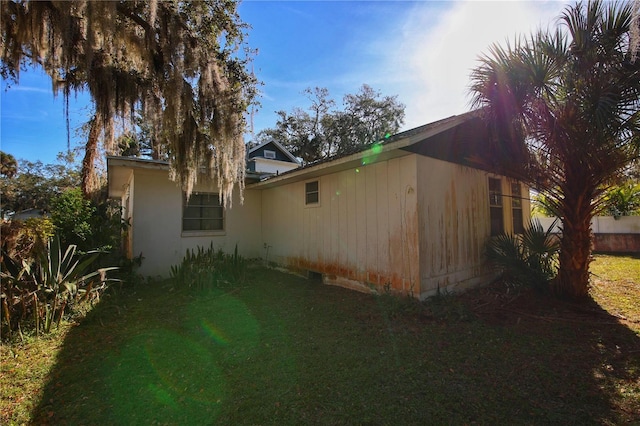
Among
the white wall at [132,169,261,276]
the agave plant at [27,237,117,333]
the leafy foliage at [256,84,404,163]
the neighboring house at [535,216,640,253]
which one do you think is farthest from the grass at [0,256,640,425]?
the leafy foliage at [256,84,404,163]

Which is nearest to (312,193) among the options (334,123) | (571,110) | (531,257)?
(531,257)

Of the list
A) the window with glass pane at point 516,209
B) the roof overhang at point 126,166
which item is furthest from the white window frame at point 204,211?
the window with glass pane at point 516,209

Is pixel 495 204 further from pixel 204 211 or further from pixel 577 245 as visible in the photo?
pixel 204 211

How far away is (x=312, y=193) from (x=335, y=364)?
454 cm

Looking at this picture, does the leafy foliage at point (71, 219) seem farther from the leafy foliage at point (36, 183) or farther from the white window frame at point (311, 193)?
the leafy foliage at point (36, 183)

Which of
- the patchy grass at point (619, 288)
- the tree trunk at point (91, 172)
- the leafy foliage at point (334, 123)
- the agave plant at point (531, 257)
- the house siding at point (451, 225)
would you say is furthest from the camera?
the leafy foliage at point (334, 123)

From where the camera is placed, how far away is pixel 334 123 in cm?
2672

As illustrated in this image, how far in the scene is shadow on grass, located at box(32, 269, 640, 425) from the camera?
2262mm

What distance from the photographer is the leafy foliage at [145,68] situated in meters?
3.63

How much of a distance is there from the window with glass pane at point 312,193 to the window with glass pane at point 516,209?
16.0 feet

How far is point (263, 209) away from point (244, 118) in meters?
3.48

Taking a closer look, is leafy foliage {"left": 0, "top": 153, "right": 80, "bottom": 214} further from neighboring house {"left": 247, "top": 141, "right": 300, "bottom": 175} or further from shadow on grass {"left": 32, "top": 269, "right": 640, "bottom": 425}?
shadow on grass {"left": 32, "top": 269, "right": 640, "bottom": 425}

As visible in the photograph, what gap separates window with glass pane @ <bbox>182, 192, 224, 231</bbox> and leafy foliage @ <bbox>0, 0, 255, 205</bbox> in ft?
7.13

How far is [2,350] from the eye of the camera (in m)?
3.22
